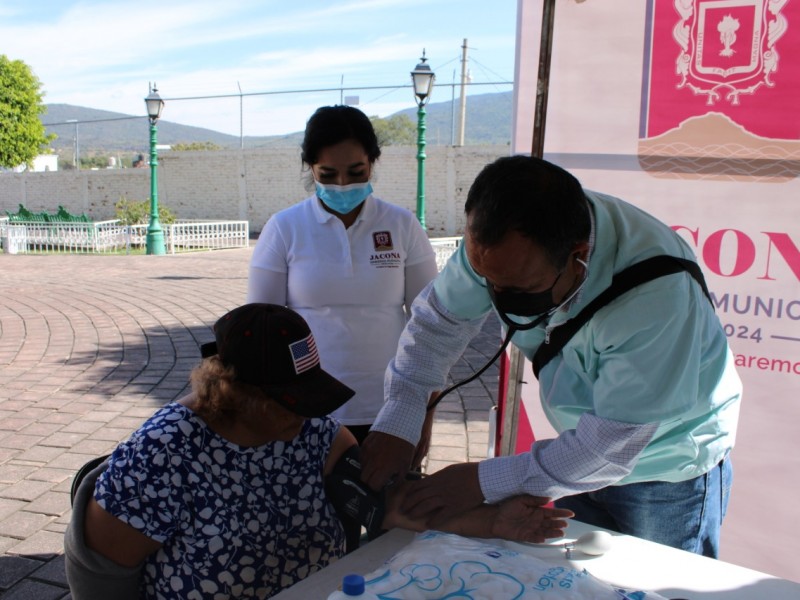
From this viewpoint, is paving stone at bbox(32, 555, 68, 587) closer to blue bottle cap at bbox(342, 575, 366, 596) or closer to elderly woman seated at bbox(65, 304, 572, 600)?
elderly woman seated at bbox(65, 304, 572, 600)

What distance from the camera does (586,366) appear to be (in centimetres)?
159

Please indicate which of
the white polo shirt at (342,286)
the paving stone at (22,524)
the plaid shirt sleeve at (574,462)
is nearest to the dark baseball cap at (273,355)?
the plaid shirt sleeve at (574,462)

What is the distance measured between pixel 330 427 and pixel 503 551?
0.59 m

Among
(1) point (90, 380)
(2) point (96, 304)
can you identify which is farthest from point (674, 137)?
(2) point (96, 304)

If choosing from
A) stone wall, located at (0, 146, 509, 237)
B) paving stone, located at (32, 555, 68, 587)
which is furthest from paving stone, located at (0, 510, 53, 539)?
stone wall, located at (0, 146, 509, 237)

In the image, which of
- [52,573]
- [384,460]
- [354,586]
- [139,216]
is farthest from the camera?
[139,216]

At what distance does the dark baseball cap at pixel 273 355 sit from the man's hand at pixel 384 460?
218mm

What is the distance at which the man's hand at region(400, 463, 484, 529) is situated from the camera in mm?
1611

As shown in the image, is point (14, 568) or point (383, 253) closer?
point (383, 253)

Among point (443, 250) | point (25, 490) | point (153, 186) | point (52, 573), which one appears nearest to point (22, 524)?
point (25, 490)

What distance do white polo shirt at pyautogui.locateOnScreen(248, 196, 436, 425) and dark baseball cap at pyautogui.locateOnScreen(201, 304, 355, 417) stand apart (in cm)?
77

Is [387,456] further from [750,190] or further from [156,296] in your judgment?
[156,296]

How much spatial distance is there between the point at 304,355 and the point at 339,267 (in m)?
0.81

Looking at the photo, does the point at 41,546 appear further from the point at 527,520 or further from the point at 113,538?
the point at 527,520
